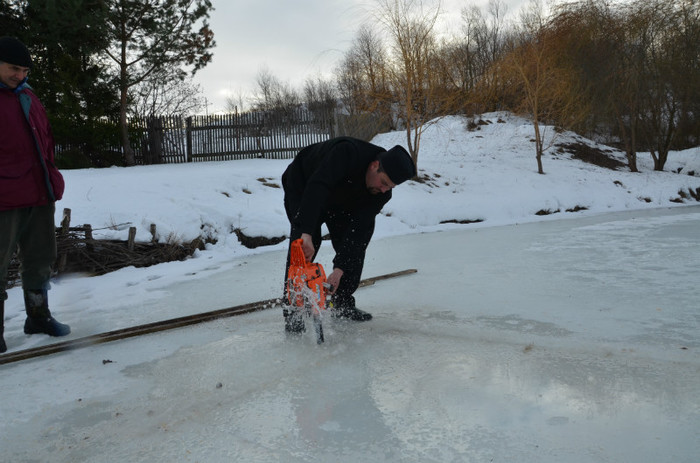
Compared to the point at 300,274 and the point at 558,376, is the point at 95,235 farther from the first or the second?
the point at 558,376

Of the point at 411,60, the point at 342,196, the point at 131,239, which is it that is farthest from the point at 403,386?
the point at 411,60

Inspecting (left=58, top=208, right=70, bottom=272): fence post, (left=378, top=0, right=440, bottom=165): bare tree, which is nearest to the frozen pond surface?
(left=58, top=208, right=70, bottom=272): fence post

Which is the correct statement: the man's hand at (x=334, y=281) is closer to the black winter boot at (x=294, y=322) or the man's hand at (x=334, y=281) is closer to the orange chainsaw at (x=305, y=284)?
the orange chainsaw at (x=305, y=284)

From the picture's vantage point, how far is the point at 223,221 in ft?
23.5

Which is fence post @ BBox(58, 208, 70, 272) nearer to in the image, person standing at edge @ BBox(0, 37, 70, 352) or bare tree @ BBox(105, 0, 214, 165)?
person standing at edge @ BBox(0, 37, 70, 352)

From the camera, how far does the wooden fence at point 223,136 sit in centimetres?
1388

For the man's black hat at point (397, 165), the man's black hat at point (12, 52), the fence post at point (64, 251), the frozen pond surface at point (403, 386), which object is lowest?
the frozen pond surface at point (403, 386)

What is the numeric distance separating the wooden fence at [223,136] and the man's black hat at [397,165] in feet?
37.7

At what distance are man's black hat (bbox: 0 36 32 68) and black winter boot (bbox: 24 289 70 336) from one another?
1336mm

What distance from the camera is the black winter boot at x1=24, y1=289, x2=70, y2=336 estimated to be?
309 cm

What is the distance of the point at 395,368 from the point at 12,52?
2645 millimetres

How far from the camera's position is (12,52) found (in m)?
2.74

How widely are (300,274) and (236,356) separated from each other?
0.57m

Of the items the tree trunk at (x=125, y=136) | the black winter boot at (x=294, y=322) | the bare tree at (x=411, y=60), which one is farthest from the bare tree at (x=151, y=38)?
the black winter boot at (x=294, y=322)
